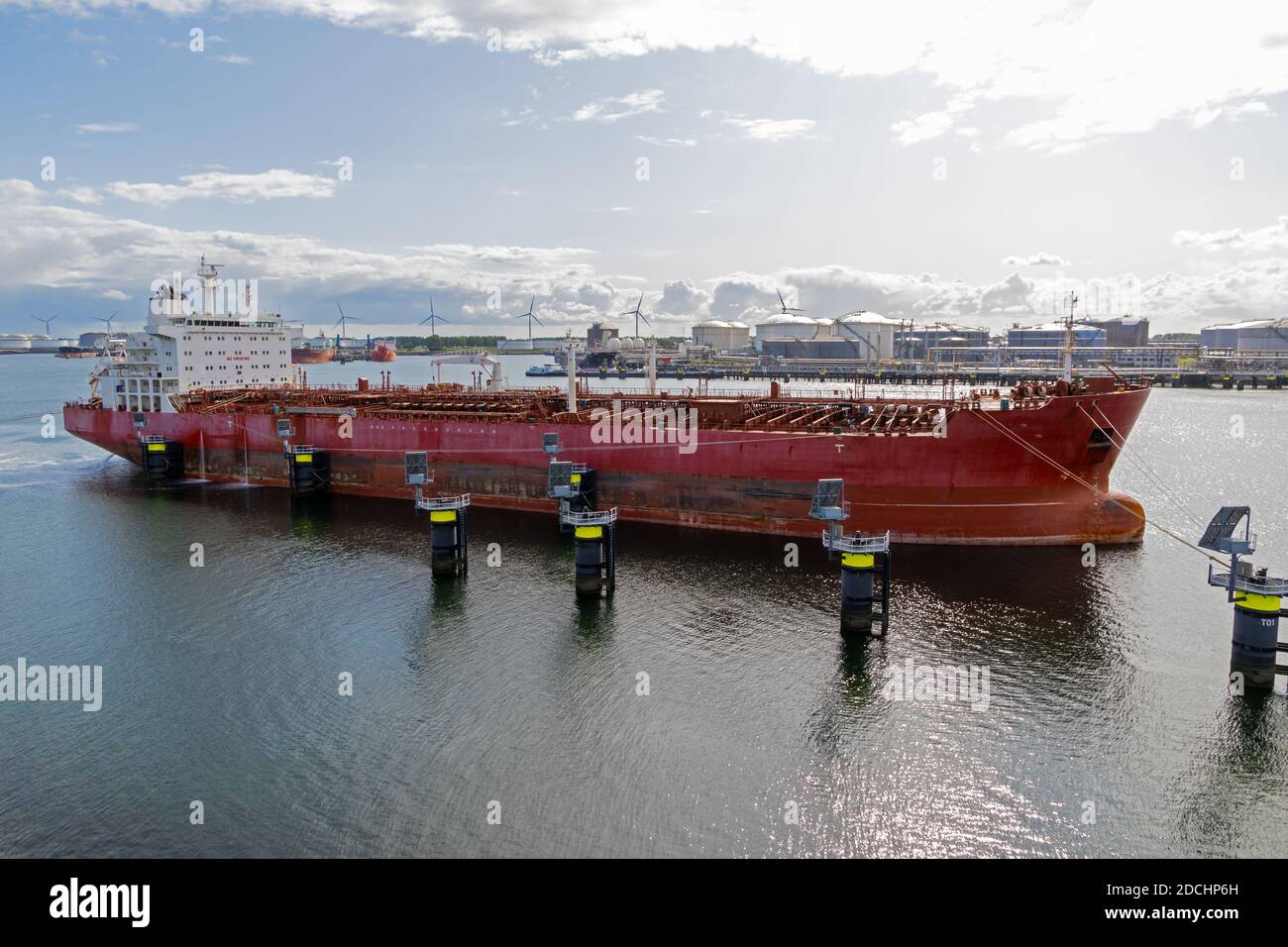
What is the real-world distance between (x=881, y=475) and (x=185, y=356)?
37.6 meters

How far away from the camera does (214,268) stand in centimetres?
4391

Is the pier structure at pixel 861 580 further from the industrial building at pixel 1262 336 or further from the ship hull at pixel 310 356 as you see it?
the ship hull at pixel 310 356

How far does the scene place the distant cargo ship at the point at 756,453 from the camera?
77.9 ft

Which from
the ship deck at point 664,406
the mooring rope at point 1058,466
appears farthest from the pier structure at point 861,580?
the ship deck at point 664,406

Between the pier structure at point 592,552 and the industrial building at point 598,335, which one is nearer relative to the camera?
the pier structure at point 592,552

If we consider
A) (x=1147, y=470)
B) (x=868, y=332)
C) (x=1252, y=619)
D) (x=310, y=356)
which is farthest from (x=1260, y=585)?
(x=310, y=356)

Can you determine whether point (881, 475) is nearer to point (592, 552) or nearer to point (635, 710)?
point (592, 552)

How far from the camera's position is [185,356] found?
140 feet

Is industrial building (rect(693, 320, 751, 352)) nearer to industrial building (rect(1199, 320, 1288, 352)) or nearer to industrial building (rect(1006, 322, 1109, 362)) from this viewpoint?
industrial building (rect(1006, 322, 1109, 362))

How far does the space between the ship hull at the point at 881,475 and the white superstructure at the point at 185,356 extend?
21094 mm

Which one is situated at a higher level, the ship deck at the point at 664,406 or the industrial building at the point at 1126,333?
the industrial building at the point at 1126,333

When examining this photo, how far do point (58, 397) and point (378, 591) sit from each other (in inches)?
3565

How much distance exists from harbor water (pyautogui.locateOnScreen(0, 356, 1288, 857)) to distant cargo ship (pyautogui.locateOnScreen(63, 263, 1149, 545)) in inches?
63.5

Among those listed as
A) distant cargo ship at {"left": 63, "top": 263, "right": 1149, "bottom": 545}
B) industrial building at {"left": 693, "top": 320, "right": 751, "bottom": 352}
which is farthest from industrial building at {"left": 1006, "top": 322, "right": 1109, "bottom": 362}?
distant cargo ship at {"left": 63, "top": 263, "right": 1149, "bottom": 545}
